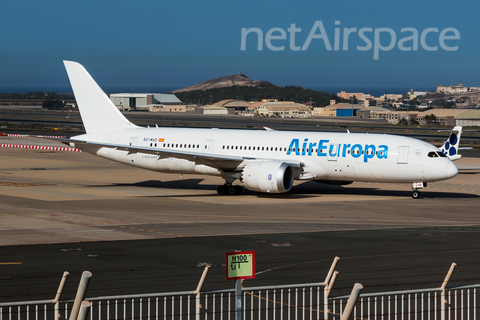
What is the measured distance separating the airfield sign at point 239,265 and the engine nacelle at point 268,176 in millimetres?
26103

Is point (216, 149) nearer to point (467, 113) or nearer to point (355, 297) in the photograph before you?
point (355, 297)

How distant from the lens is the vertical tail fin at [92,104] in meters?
46.0

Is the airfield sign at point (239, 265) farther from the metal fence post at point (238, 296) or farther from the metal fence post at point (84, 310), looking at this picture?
the metal fence post at point (84, 310)

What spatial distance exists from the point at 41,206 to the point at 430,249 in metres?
20.2

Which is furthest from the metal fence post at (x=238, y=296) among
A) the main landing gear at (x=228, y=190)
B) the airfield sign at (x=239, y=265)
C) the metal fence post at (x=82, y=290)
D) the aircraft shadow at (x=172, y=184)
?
the aircraft shadow at (x=172, y=184)

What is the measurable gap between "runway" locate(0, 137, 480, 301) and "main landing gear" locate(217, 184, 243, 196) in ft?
2.30

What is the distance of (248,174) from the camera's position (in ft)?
123

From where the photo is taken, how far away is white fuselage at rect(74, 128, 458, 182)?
37.8 metres

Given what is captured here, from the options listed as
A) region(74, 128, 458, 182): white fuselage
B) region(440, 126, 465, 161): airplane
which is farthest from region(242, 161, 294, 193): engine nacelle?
region(440, 126, 465, 161): airplane

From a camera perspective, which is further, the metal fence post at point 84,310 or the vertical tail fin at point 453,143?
the vertical tail fin at point 453,143

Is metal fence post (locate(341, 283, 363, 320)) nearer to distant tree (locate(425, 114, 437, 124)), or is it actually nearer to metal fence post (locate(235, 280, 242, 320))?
metal fence post (locate(235, 280, 242, 320))

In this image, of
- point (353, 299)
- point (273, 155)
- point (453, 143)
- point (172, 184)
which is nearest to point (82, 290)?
point (353, 299)

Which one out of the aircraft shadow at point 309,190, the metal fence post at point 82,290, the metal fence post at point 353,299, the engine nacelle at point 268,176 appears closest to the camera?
the metal fence post at point 82,290

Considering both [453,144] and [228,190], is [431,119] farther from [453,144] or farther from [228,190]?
[228,190]
